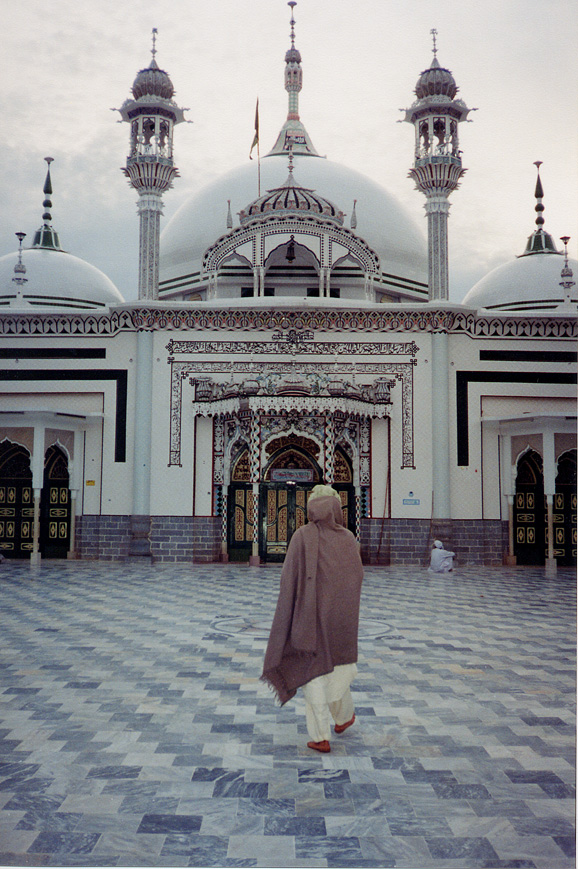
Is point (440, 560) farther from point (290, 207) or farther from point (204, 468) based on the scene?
point (290, 207)

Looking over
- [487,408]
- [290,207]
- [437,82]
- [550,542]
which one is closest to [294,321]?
[290,207]

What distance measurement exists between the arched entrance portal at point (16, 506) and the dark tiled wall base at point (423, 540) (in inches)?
286

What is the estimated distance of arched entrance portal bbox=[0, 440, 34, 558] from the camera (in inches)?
597

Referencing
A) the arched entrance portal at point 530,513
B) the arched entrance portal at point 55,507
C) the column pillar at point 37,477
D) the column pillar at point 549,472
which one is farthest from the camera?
the arched entrance portal at point 55,507

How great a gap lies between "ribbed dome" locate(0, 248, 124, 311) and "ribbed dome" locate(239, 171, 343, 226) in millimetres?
5528

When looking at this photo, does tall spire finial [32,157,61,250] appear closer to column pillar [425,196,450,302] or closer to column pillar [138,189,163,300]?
column pillar [138,189,163,300]

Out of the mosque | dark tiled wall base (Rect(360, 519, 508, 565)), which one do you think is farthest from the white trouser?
dark tiled wall base (Rect(360, 519, 508, 565))

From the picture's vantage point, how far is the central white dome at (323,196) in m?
19.7

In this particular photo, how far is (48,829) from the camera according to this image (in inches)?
122

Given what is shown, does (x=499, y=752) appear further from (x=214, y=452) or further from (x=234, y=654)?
(x=214, y=452)

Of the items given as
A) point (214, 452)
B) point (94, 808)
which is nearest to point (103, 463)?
point (214, 452)

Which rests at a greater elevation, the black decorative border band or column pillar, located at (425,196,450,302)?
column pillar, located at (425,196,450,302)

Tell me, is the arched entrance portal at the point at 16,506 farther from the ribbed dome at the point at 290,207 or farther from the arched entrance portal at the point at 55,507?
the ribbed dome at the point at 290,207

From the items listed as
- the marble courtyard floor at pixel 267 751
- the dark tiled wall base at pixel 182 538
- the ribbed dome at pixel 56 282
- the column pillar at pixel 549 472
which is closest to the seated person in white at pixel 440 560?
the column pillar at pixel 549 472
